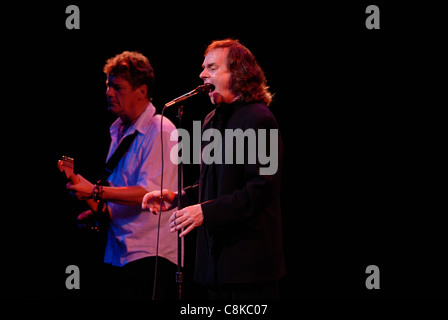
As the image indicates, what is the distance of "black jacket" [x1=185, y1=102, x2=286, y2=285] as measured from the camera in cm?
205

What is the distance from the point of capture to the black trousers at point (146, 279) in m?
2.76

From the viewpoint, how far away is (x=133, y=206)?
293cm

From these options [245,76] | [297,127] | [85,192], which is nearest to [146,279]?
[85,192]

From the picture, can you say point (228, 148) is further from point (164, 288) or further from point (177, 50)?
point (177, 50)

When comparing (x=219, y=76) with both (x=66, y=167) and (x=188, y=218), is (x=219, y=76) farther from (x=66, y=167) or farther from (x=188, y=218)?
(x=66, y=167)

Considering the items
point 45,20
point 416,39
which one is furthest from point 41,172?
point 416,39

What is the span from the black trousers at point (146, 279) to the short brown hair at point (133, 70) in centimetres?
117

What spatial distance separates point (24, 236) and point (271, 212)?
8.89 ft

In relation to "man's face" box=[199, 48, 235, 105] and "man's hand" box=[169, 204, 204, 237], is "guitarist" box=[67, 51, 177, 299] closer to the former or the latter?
"man's face" box=[199, 48, 235, 105]

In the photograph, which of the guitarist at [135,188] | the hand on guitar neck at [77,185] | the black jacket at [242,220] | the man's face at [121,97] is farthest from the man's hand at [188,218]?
the man's face at [121,97]

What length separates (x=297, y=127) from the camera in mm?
3613

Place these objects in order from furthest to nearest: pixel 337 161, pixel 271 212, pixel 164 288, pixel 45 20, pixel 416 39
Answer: pixel 45 20, pixel 337 161, pixel 416 39, pixel 164 288, pixel 271 212

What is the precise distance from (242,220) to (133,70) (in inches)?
63.1

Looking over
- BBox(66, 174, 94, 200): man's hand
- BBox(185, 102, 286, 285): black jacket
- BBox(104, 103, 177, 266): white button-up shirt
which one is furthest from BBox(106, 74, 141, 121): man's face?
BBox(185, 102, 286, 285): black jacket
